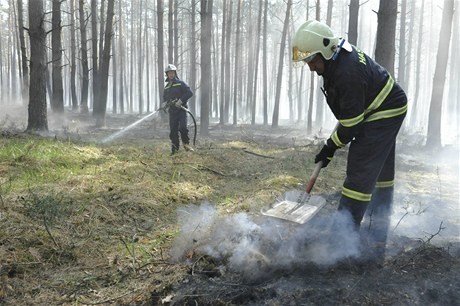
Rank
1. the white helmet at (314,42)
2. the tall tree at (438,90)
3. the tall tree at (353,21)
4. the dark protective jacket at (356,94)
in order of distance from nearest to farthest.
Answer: the dark protective jacket at (356,94)
the white helmet at (314,42)
the tall tree at (353,21)
the tall tree at (438,90)

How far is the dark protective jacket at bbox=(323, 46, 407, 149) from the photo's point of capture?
10.8 feet

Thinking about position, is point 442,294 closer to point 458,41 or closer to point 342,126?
point 342,126

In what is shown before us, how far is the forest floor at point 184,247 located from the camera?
2.74 metres

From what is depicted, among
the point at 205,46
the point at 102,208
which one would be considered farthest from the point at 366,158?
the point at 205,46

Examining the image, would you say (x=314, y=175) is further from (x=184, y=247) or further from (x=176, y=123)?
(x=176, y=123)

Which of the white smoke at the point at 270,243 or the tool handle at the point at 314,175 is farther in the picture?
the tool handle at the point at 314,175

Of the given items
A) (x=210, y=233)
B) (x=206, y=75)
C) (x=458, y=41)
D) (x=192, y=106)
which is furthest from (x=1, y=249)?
(x=458, y=41)

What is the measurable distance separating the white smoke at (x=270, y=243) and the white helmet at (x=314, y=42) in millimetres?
1547

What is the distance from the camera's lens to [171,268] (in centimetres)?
316

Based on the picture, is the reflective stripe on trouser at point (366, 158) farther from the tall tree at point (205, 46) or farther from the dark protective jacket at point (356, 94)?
the tall tree at point (205, 46)

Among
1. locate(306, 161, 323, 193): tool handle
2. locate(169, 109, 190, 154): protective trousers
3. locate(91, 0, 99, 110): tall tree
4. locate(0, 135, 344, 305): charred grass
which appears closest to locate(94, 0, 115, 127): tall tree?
locate(91, 0, 99, 110): tall tree

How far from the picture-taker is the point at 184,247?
3.54m

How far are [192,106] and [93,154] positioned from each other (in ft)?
91.3

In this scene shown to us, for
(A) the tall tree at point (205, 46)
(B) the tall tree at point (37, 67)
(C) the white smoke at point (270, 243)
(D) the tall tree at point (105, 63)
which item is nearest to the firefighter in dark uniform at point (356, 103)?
(C) the white smoke at point (270, 243)
